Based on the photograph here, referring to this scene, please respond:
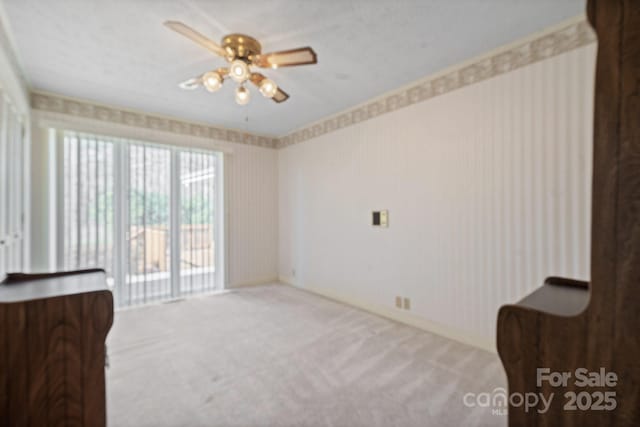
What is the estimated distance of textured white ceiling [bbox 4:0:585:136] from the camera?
1.92 m

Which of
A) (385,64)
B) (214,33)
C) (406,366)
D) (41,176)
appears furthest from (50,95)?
(406,366)

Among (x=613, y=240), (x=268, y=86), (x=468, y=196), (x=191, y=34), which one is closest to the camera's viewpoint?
(x=613, y=240)

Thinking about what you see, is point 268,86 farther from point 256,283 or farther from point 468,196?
point 256,283

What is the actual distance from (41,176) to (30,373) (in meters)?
3.14

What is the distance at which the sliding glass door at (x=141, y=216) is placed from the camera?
349cm

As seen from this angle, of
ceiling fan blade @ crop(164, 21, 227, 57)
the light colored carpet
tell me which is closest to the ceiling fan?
ceiling fan blade @ crop(164, 21, 227, 57)

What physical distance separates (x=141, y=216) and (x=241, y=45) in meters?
2.91

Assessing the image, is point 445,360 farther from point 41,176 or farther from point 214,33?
point 41,176

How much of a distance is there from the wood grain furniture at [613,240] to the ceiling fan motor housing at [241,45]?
81.8 inches

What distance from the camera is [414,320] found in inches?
123

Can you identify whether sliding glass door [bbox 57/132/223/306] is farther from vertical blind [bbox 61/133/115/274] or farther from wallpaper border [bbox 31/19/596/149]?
wallpaper border [bbox 31/19/596/149]

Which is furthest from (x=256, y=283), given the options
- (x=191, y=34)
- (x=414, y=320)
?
(x=191, y=34)

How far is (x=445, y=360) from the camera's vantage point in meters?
2.39

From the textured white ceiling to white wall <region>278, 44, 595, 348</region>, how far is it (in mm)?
478
